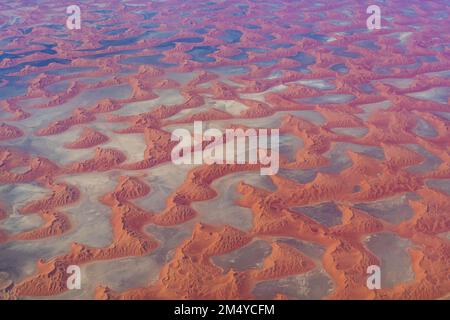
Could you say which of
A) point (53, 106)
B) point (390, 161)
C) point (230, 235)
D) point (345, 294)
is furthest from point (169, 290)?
point (53, 106)

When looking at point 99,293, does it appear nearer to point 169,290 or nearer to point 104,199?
point 169,290

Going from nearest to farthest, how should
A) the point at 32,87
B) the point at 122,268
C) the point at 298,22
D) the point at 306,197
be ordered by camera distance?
1. the point at 122,268
2. the point at 306,197
3. the point at 32,87
4. the point at 298,22

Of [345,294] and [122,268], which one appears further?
[122,268]

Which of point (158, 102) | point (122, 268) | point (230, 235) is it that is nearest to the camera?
point (122, 268)

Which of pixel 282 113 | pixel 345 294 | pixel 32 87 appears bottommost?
pixel 345 294

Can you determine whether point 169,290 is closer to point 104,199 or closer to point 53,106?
point 104,199

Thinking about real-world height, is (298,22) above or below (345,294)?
above
